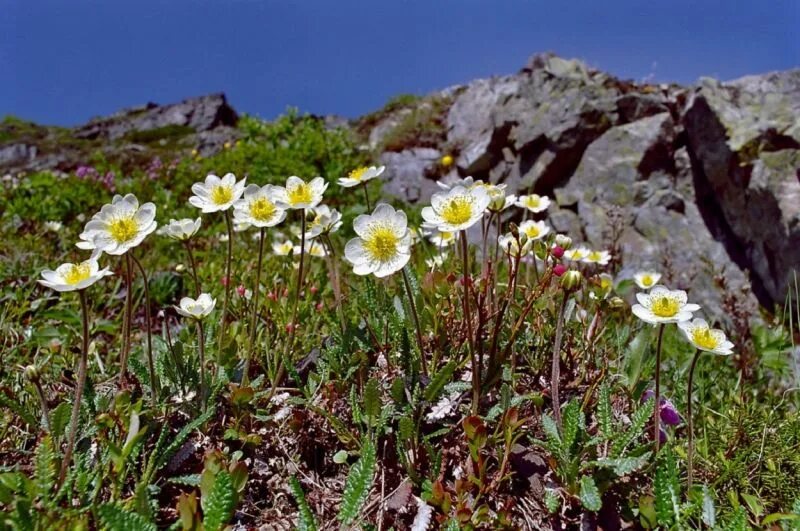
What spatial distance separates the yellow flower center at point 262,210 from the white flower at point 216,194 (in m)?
0.06

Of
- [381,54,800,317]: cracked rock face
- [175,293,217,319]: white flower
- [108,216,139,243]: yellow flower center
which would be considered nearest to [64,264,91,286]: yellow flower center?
[108,216,139,243]: yellow flower center

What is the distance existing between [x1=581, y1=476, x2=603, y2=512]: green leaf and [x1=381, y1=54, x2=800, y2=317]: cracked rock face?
10.4 feet

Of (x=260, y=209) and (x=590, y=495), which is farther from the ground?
(x=260, y=209)

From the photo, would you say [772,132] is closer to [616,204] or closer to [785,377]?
[616,204]

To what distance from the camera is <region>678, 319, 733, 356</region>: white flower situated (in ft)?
5.18

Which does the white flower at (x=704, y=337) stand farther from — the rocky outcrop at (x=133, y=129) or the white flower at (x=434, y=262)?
the rocky outcrop at (x=133, y=129)

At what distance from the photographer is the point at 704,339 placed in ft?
5.25

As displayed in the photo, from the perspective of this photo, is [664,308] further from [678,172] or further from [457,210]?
[678,172]

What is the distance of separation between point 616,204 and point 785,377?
2.71 meters

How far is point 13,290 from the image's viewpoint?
324 centimetres

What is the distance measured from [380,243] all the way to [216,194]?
64cm

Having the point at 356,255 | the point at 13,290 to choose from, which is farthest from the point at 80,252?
the point at 356,255

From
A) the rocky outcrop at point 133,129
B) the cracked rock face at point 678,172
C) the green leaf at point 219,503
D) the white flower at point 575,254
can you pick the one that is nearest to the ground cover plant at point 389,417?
the green leaf at point 219,503

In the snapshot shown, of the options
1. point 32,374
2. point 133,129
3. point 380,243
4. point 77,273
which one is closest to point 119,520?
point 32,374
